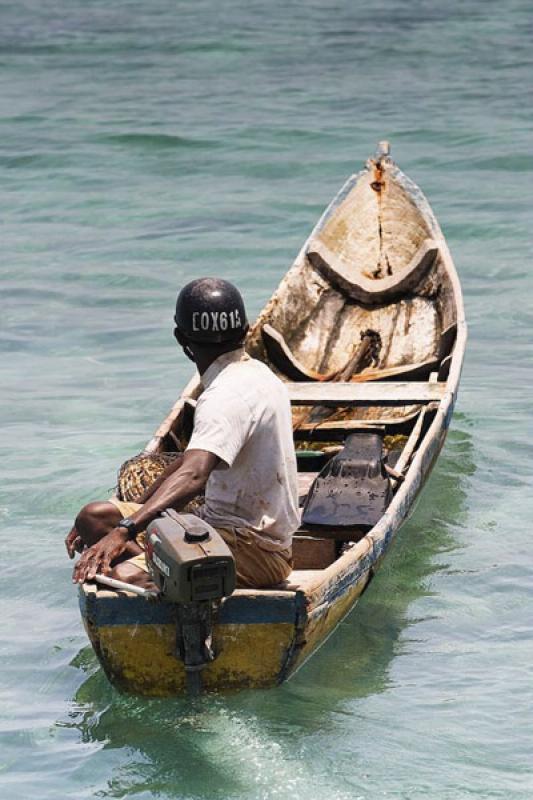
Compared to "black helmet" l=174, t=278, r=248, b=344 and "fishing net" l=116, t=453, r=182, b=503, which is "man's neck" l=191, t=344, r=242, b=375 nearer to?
"black helmet" l=174, t=278, r=248, b=344

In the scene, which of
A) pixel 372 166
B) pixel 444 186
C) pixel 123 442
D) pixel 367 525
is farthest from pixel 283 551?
pixel 444 186

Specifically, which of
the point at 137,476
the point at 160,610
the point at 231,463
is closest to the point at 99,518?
the point at 160,610

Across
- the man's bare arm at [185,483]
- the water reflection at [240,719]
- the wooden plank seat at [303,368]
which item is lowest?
the water reflection at [240,719]

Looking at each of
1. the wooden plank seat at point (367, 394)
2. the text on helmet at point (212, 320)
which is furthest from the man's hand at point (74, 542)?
the wooden plank seat at point (367, 394)

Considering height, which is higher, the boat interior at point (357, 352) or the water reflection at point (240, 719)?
the boat interior at point (357, 352)

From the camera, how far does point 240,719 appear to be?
5.81 metres

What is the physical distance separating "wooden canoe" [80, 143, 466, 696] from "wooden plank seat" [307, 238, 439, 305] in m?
0.01

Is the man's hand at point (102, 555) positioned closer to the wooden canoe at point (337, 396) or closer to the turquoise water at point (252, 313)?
the wooden canoe at point (337, 396)

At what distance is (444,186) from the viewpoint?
1791cm

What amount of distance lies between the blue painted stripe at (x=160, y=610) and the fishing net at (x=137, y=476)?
1.37m

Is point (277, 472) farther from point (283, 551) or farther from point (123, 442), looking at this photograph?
point (123, 442)

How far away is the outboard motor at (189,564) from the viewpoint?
5.21 metres

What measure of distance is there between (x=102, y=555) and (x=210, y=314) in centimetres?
102

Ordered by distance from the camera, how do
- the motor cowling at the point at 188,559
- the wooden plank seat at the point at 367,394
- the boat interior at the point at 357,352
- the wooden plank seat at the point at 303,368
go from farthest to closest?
the wooden plank seat at the point at 303,368 → the wooden plank seat at the point at 367,394 → the boat interior at the point at 357,352 → the motor cowling at the point at 188,559
